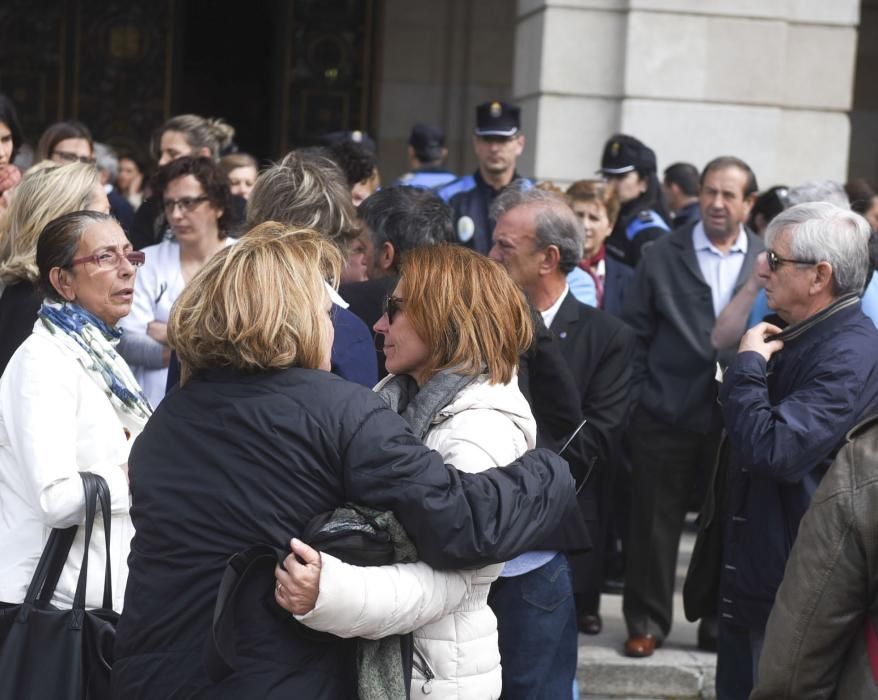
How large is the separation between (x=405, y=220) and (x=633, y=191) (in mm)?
3594

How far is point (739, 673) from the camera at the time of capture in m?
4.43

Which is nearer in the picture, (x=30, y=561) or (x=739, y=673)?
(x=30, y=561)

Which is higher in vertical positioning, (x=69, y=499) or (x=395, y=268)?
(x=395, y=268)

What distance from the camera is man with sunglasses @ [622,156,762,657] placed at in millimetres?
6184

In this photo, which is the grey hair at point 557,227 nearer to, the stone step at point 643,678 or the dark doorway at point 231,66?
the stone step at point 643,678

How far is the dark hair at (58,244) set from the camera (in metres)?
4.04

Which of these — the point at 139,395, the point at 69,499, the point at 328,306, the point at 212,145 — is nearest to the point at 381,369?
the point at 139,395

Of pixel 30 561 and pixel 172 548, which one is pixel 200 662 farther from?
pixel 30 561

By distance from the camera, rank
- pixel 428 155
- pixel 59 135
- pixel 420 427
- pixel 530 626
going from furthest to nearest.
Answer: pixel 428 155, pixel 59 135, pixel 530 626, pixel 420 427

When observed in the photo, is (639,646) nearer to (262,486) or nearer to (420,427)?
(420,427)

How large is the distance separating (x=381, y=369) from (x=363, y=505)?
1.75m

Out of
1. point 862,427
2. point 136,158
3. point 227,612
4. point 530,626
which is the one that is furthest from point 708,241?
point 136,158

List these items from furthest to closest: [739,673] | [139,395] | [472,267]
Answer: [739,673]
[139,395]
[472,267]

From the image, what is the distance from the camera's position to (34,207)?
471 cm
